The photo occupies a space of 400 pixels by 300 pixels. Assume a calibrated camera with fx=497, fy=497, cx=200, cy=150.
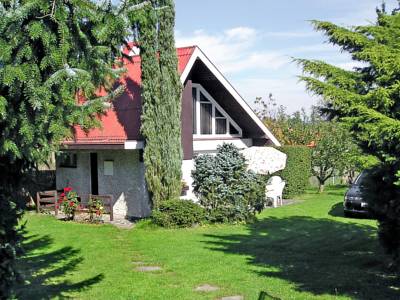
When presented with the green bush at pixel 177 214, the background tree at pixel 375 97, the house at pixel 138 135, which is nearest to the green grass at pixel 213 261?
the green bush at pixel 177 214

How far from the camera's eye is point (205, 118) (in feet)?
66.4

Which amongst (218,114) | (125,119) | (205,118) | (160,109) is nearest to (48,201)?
(125,119)

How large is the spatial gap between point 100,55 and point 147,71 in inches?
414

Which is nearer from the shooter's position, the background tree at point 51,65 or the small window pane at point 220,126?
the background tree at point 51,65

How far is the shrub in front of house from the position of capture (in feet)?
54.9

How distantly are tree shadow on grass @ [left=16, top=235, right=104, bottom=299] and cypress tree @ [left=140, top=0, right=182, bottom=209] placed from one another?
405 centimetres

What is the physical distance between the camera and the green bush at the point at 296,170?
2419cm

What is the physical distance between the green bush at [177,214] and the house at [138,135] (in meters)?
1.31

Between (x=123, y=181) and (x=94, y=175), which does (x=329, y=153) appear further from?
(x=94, y=175)

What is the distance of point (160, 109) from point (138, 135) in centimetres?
145

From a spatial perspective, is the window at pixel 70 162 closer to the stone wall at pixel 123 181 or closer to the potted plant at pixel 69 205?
the stone wall at pixel 123 181

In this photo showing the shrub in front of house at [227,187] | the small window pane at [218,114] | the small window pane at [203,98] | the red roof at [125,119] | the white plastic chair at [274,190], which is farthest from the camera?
the white plastic chair at [274,190]

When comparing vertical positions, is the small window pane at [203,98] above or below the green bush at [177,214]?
above

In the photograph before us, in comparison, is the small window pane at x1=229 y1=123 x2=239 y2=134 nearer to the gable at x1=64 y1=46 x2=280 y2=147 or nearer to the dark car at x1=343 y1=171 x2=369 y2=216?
the gable at x1=64 y1=46 x2=280 y2=147
